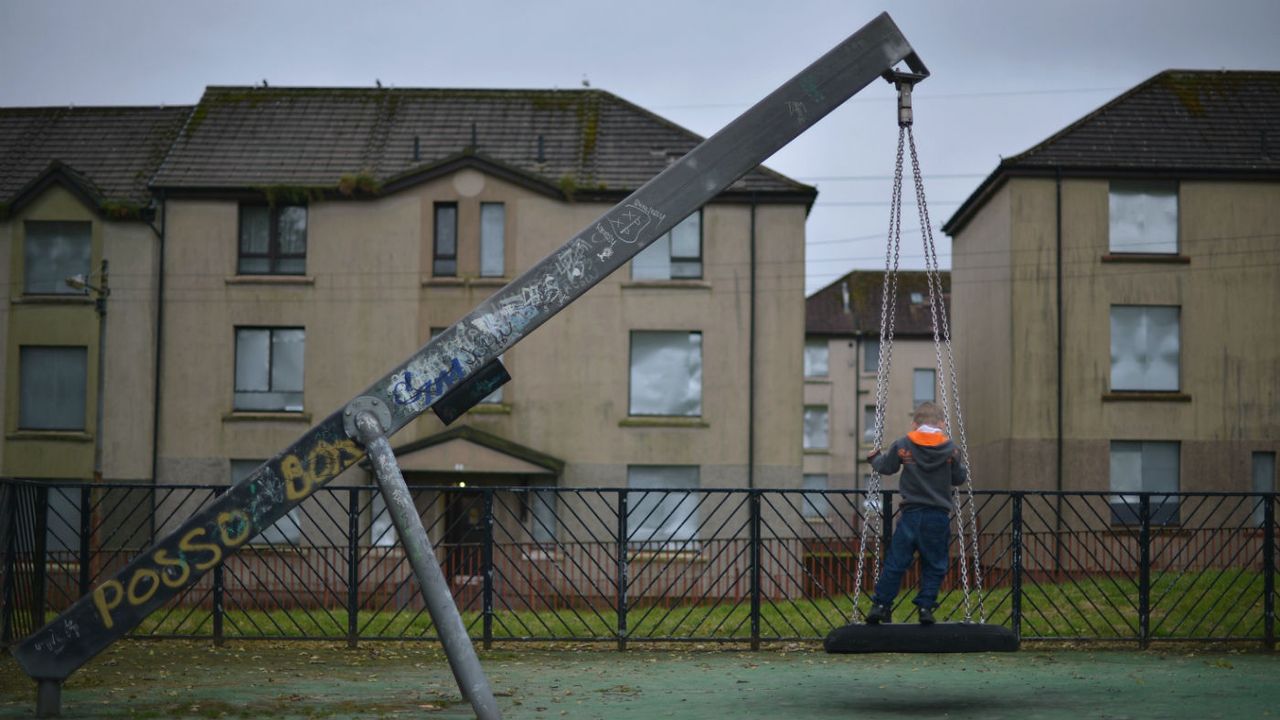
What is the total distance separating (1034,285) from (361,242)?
15.4m

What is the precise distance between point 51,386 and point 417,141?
10306mm

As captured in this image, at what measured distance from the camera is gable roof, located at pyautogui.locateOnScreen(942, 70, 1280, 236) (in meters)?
31.1

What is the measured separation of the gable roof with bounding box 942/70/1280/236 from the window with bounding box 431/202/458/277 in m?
12.5

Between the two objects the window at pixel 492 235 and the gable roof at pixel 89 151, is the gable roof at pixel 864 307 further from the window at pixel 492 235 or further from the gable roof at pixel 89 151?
the gable roof at pixel 89 151

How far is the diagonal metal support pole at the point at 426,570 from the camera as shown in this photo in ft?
28.5

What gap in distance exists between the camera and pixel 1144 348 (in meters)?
31.3

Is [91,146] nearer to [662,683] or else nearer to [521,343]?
[521,343]

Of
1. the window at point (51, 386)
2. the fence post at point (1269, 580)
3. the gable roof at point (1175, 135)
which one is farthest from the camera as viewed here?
the window at point (51, 386)

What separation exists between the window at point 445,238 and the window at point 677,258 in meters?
4.15

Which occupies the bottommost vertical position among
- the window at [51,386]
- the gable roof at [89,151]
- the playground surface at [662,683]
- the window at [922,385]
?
the playground surface at [662,683]

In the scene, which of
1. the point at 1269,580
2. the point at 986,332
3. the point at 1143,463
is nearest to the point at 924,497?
the point at 1269,580

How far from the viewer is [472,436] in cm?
3006

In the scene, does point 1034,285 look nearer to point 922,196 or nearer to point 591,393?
point 591,393

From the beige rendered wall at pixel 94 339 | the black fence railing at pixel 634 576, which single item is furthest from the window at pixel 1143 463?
the beige rendered wall at pixel 94 339
